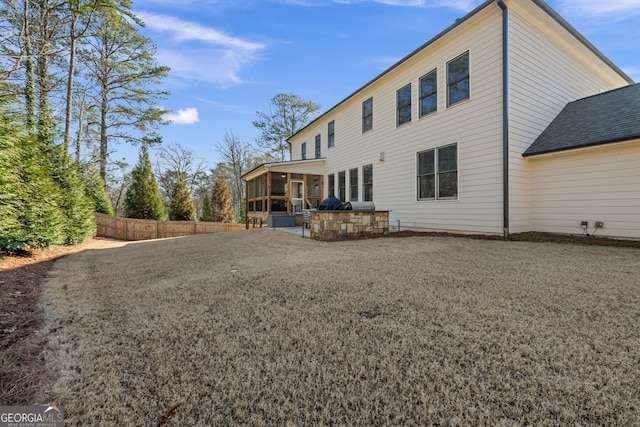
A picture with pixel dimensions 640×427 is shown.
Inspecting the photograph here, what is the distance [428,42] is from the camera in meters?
7.58

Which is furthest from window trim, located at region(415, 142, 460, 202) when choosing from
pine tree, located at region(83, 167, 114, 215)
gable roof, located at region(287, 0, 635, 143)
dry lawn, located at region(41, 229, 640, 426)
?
pine tree, located at region(83, 167, 114, 215)

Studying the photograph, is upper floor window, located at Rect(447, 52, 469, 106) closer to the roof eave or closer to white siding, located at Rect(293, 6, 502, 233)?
white siding, located at Rect(293, 6, 502, 233)

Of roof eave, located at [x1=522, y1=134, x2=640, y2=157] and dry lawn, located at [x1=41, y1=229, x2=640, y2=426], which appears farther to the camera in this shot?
roof eave, located at [x1=522, y1=134, x2=640, y2=157]

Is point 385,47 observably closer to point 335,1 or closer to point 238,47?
point 335,1

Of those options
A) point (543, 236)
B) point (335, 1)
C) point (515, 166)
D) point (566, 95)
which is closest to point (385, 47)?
point (335, 1)

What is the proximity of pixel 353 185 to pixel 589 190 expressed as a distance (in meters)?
7.25

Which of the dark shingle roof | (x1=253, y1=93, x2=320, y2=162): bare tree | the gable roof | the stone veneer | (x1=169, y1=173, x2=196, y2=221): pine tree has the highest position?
(x1=253, y1=93, x2=320, y2=162): bare tree

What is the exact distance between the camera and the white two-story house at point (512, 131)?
5914mm

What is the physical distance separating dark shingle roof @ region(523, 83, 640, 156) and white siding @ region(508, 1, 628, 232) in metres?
0.27

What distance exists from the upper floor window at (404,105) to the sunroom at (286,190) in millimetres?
A: 4893

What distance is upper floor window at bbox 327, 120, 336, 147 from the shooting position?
42.0 ft

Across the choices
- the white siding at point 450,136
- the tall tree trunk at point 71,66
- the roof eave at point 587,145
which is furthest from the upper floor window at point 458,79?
the tall tree trunk at point 71,66

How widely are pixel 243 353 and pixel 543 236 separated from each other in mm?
7413

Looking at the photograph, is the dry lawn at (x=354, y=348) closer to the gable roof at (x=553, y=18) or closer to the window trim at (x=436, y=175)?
the window trim at (x=436, y=175)
